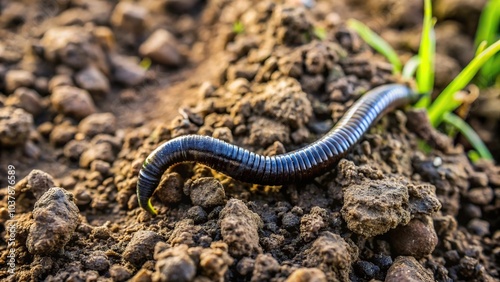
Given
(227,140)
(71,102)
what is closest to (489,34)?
(227,140)

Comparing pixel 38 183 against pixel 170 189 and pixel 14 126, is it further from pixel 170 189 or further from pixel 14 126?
pixel 170 189

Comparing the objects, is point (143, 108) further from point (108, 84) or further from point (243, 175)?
point (243, 175)

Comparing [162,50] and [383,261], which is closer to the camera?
[383,261]

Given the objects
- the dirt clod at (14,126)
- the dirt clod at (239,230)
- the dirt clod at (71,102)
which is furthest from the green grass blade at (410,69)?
the dirt clod at (14,126)

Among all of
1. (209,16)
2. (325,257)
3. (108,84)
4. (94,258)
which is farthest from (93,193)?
(209,16)

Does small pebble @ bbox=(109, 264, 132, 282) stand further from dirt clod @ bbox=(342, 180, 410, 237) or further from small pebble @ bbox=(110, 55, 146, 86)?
small pebble @ bbox=(110, 55, 146, 86)

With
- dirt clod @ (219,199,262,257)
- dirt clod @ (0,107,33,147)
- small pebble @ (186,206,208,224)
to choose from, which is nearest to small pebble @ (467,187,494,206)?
dirt clod @ (219,199,262,257)
